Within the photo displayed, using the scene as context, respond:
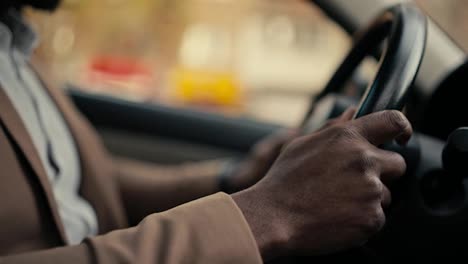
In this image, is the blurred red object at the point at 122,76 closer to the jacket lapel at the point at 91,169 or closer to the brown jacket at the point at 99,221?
the jacket lapel at the point at 91,169

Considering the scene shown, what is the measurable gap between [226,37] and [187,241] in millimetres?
2331

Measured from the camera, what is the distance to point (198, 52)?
2.83m

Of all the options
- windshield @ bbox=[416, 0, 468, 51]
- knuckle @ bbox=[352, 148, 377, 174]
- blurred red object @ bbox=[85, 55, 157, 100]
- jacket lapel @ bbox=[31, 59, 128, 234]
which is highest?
knuckle @ bbox=[352, 148, 377, 174]

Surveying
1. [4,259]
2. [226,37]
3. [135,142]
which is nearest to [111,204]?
[4,259]

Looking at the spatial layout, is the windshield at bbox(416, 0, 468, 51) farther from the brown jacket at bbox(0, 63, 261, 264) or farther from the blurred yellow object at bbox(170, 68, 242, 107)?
the blurred yellow object at bbox(170, 68, 242, 107)

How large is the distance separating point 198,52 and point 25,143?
192 cm

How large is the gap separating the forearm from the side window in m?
0.78

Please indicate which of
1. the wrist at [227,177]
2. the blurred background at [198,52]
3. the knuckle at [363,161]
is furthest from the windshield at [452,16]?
the blurred background at [198,52]

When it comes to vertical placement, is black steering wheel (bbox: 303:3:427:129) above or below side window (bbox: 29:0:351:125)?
above

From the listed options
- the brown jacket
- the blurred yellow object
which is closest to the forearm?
the brown jacket

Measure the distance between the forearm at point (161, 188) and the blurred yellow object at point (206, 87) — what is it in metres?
0.86

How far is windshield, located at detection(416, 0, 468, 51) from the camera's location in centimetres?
132

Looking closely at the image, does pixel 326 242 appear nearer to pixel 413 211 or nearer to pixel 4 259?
pixel 413 211

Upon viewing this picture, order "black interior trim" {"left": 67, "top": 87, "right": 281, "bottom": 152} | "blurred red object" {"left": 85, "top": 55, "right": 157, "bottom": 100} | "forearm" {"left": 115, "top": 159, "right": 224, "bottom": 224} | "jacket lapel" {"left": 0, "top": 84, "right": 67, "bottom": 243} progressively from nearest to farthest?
"jacket lapel" {"left": 0, "top": 84, "right": 67, "bottom": 243}
"forearm" {"left": 115, "top": 159, "right": 224, "bottom": 224}
"black interior trim" {"left": 67, "top": 87, "right": 281, "bottom": 152}
"blurred red object" {"left": 85, "top": 55, "right": 157, "bottom": 100}
